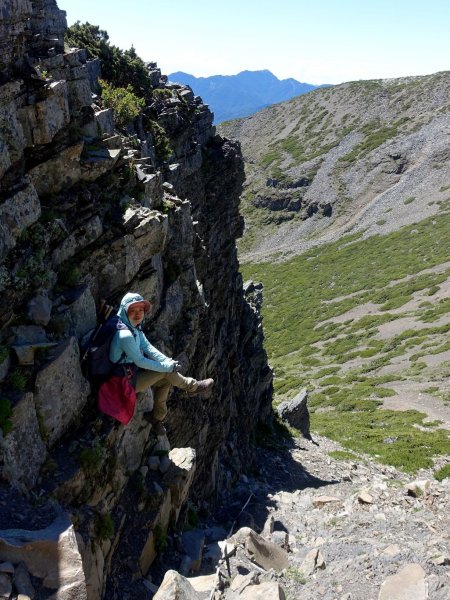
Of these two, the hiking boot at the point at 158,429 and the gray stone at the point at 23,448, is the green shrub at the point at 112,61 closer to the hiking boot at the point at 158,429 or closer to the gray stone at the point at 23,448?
the hiking boot at the point at 158,429

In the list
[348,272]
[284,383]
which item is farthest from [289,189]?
[284,383]

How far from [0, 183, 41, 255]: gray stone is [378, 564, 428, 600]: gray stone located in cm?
997

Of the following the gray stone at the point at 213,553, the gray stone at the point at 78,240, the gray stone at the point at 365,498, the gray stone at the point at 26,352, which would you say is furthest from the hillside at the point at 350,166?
the gray stone at the point at 26,352

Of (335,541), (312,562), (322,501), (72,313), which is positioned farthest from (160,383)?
(322,501)

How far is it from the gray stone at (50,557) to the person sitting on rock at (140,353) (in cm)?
340

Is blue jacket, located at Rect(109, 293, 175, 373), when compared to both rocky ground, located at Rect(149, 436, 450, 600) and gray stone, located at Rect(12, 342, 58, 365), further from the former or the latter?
rocky ground, located at Rect(149, 436, 450, 600)

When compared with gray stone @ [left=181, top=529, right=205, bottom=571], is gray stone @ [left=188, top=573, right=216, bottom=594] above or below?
above

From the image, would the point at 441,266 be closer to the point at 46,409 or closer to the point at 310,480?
the point at 310,480

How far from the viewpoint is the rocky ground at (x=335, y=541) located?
38.3 ft

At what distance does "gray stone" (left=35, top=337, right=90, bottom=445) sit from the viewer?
9.75m

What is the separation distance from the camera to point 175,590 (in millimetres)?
9477

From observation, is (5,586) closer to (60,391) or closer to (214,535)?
(60,391)

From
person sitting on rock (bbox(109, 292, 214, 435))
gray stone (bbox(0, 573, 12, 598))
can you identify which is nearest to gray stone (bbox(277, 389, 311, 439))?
person sitting on rock (bbox(109, 292, 214, 435))

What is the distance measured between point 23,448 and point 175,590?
3.48m
